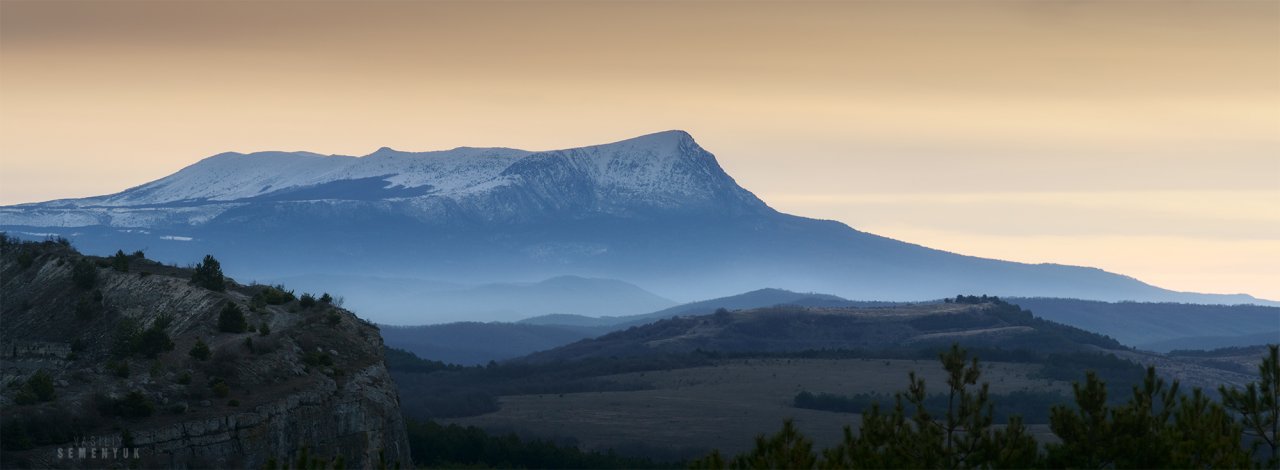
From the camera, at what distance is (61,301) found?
73.2 meters

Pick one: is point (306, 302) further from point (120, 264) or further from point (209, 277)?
point (120, 264)

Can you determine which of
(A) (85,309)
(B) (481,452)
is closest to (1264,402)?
(A) (85,309)

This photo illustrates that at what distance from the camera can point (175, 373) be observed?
61.4 metres

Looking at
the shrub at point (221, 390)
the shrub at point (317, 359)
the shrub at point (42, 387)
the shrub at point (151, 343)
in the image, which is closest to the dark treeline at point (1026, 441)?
the shrub at point (221, 390)

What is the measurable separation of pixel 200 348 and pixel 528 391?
98015 mm

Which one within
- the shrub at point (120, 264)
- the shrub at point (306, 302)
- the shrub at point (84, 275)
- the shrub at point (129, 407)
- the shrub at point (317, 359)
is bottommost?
the shrub at point (129, 407)

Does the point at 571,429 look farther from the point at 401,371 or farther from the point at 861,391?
the point at 401,371

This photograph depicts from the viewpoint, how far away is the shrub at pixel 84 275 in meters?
74.0

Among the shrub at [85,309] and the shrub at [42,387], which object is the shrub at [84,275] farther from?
the shrub at [42,387]

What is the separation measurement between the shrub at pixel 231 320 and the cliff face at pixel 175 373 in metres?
0.08

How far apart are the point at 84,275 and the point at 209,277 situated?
5.56 metres

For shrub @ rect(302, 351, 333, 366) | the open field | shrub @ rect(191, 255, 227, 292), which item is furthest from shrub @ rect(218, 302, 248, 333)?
the open field

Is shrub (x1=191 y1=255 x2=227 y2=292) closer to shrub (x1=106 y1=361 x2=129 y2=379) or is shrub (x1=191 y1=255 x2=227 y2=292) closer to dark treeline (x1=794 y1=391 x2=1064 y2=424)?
shrub (x1=106 y1=361 x2=129 y2=379)

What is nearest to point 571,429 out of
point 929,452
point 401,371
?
point 401,371
